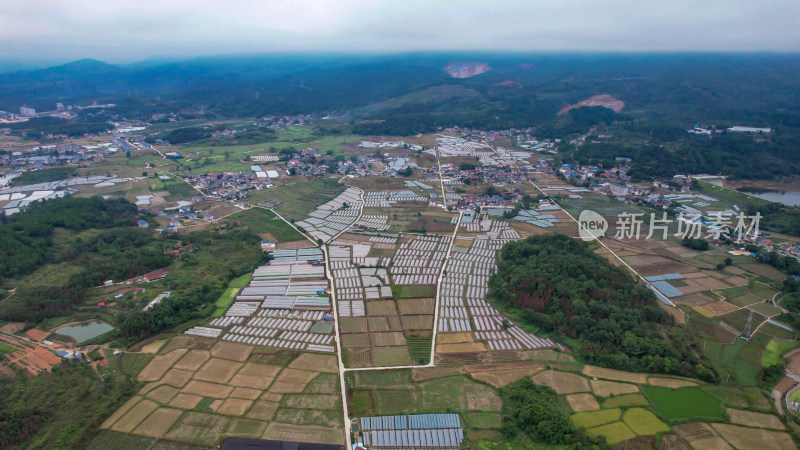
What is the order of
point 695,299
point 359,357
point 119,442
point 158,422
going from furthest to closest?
point 695,299, point 359,357, point 158,422, point 119,442

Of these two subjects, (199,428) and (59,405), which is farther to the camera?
(59,405)

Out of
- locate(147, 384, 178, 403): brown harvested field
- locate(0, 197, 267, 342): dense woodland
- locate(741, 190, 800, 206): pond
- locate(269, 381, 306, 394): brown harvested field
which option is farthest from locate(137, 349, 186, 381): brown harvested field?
locate(741, 190, 800, 206): pond

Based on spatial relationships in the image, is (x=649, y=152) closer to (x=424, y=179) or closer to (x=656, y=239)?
(x=656, y=239)

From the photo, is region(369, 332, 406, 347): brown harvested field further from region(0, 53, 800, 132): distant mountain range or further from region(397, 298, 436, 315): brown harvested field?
region(0, 53, 800, 132): distant mountain range

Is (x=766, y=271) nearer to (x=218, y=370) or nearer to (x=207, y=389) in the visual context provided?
(x=218, y=370)

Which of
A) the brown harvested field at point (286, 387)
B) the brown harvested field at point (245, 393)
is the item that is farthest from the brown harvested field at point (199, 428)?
the brown harvested field at point (286, 387)

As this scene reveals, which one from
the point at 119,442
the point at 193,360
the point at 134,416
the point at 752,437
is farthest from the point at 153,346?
the point at 752,437

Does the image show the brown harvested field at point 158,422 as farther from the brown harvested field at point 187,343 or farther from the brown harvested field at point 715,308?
the brown harvested field at point 715,308
